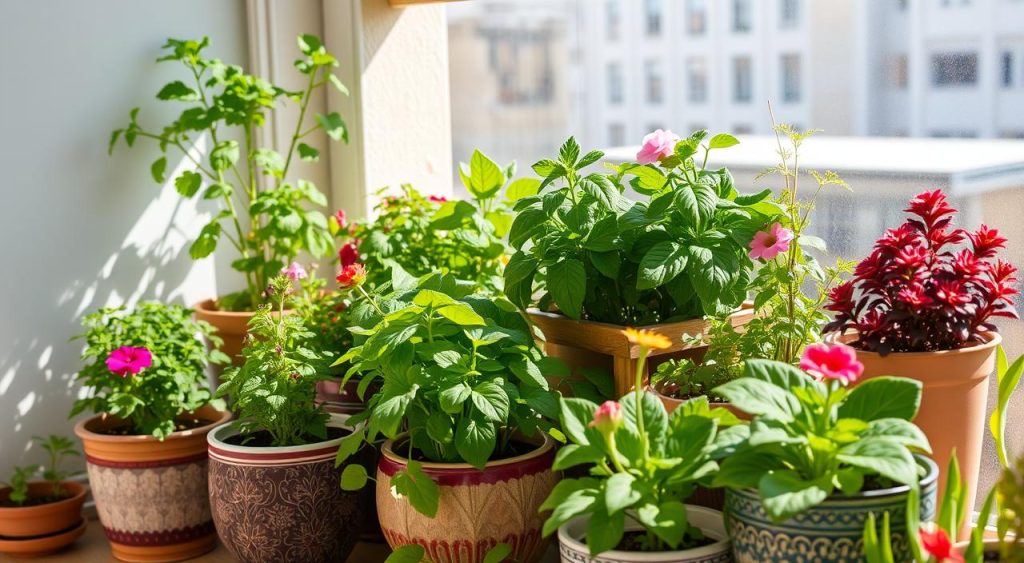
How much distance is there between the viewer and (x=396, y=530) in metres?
2.04

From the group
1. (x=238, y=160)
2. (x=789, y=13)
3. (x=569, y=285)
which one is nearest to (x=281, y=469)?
(x=569, y=285)

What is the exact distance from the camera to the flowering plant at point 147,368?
2.50 meters

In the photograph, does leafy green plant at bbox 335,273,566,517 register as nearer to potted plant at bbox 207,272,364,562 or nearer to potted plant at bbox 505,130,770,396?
potted plant at bbox 505,130,770,396

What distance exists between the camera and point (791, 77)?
2244mm

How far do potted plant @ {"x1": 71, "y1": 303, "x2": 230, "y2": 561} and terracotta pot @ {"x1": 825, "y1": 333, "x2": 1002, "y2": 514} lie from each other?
1.50 m

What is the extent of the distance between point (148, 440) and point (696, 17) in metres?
1.48

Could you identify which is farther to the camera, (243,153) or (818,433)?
(243,153)

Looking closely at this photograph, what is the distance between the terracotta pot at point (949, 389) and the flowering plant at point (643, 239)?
298mm

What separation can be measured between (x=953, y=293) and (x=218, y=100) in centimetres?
176

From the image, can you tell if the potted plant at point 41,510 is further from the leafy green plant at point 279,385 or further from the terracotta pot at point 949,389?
the terracotta pot at point 949,389

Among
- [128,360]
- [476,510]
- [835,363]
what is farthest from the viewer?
[128,360]

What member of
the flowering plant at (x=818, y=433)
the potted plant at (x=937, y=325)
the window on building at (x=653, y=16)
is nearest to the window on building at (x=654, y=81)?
the window on building at (x=653, y=16)

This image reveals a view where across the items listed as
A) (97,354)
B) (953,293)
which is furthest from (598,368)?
(97,354)

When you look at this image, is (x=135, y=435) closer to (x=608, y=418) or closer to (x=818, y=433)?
(x=608, y=418)
